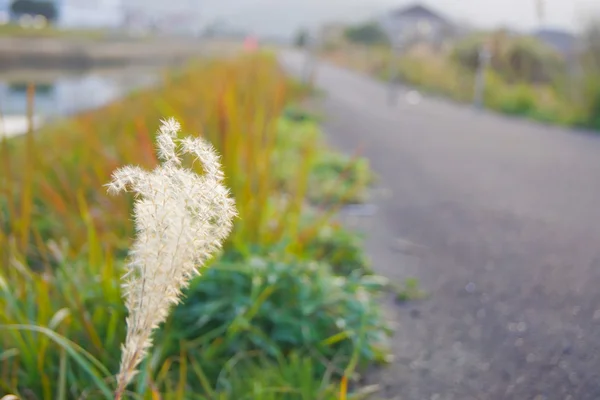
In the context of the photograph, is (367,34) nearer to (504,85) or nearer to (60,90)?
(60,90)

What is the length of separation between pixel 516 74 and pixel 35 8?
1950 inches

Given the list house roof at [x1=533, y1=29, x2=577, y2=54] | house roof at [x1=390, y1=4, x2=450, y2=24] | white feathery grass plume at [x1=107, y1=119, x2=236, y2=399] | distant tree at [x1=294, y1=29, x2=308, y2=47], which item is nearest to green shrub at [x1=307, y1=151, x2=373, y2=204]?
white feathery grass plume at [x1=107, y1=119, x2=236, y2=399]

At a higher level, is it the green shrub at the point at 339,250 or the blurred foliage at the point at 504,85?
the green shrub at the point at 339,250

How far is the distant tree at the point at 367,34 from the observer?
200ft

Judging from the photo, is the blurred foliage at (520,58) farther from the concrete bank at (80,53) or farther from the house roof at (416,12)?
the house roof at (416,12)

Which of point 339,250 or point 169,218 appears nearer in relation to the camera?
point 169,218

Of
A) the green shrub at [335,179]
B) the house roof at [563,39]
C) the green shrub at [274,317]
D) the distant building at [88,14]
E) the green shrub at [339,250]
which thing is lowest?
the distant building at [88,14]

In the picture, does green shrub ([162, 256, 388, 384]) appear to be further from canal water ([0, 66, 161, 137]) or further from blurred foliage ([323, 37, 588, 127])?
canal water ([0, 66, 161, 137])

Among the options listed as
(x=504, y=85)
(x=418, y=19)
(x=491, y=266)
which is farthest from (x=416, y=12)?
(x=491, y=266)

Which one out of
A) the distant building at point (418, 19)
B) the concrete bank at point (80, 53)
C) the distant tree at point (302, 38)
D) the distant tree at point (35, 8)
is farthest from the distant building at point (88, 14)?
the distant tree at point (302, 38)

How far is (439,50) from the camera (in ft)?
95.9

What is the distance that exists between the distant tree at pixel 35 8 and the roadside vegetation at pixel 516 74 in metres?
32.1

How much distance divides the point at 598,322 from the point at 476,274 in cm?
92

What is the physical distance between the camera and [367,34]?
6194 cm
